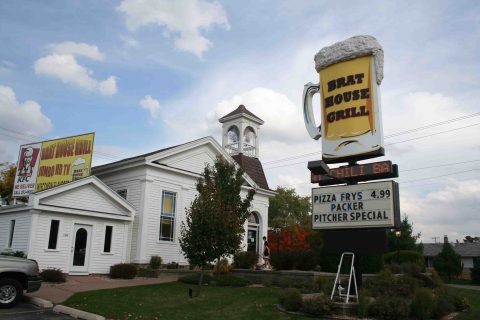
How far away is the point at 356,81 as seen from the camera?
14164 millimetres

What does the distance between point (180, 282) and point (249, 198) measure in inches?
188

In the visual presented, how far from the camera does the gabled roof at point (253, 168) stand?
3145cm

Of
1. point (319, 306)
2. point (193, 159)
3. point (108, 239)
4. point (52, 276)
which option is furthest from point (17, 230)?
point (319, 306)

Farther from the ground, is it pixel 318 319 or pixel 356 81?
pixel 356 81

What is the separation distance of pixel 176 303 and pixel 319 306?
182 inches

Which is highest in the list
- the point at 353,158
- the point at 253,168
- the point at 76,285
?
the point at 253,168

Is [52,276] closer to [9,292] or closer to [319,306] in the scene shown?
[9,292]

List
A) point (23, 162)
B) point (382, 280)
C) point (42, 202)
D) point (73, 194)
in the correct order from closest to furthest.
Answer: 1. point (382, 280)
2. point (42, 202)
3. point (73, 194)
4. point (23, 162)

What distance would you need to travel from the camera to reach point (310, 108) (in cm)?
1592

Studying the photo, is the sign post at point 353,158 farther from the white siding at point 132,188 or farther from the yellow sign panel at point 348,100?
the white siding at point 132,188

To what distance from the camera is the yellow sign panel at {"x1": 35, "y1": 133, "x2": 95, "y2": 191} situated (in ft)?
82.5

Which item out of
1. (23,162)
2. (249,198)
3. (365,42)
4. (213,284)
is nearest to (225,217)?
(249,198)

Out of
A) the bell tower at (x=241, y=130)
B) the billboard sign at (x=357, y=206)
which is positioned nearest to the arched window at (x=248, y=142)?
the bell tower at (x=241, y=130)

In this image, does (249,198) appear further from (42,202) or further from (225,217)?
(42,202)
